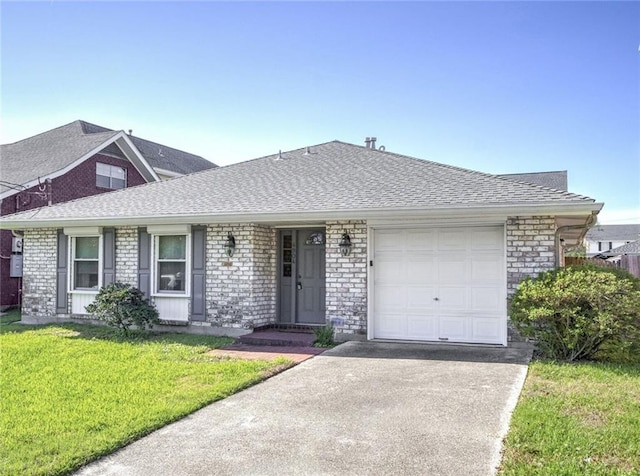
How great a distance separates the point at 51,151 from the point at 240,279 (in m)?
13.4

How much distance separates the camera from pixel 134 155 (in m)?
21.2

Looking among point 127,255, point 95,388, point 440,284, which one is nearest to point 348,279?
point 440,284

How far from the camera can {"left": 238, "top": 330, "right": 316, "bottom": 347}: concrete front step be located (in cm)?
932

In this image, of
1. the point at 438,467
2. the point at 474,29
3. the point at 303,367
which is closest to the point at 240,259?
the point at 303,367

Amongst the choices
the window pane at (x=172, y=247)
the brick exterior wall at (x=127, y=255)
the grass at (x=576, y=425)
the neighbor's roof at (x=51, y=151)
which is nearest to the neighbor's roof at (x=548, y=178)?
the window pane at (x=172, y=247)

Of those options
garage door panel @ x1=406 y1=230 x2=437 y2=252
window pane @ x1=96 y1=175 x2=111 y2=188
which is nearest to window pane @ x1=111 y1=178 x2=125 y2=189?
window pane @ x1=96 y1=175 x2=111 y2=188

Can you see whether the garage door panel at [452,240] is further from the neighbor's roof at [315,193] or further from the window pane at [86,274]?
the window pane at [86,274]

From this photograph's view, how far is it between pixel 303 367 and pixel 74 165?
48.3 ft

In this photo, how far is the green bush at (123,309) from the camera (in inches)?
404

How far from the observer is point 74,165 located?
1866 cm

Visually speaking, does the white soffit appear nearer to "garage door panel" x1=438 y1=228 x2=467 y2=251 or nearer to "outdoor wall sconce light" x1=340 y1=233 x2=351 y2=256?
"outdoor wall sconce light" x1=340 y1=233 x2=351 y2=256

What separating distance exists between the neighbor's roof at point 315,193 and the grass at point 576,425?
9.22ft

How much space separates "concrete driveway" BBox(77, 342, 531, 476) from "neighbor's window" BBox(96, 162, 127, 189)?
1561 cm

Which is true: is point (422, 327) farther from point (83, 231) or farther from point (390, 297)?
point (83, 231)
